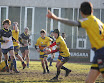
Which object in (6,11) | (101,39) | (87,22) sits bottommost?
(101,39)

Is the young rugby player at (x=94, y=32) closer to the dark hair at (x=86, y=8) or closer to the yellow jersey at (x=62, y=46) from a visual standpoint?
the dark hair at (x=86, y=8)

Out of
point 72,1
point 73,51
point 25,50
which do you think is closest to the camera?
point 25,50

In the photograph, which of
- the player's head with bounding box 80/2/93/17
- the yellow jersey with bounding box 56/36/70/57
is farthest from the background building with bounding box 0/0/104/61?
the player's head with bounding box 80/2/93/17

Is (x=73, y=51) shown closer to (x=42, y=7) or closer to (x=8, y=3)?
(x=42, y=7)

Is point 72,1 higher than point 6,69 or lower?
higher

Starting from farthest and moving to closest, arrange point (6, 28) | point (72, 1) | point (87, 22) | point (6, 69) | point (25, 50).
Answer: point (72, 1)
point (25, 50)
point (6, 69)
point (6, 28)
point (87, 22)

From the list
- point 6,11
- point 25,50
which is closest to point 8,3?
point 6,11

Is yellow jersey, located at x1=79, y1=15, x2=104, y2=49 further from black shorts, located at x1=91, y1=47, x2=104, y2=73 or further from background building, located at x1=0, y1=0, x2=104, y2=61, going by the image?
background building, located at x1=0, y1=0, x2=104, y2=61

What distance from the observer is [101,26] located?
5637mm

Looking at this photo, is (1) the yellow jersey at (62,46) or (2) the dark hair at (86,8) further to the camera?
(1) the yellow jersey at (62,46)

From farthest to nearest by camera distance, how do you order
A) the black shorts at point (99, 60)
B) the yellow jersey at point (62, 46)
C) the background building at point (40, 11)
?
the background building at point (40, 11) < the yellow jersey at point (62, 46) < the black shorts at point (99, 60)

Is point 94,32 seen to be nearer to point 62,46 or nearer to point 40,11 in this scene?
point 62,46

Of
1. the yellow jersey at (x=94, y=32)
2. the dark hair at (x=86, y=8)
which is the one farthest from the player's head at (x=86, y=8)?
the yellow jersey at (x=94, y=32)

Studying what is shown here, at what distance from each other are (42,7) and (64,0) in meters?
2.52
